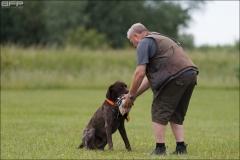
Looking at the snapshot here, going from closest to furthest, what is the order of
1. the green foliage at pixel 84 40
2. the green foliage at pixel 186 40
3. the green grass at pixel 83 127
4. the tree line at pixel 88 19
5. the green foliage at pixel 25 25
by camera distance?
the green grass at pixel 83 127, the green foliage at pixel 84 40, the tree line at pixel 88 19, the green foliage at pixel 25 25, the green foliage at pixel 186 40

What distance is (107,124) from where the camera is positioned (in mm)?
9211

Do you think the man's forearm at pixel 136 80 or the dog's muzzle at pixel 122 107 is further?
the dog's muzzle at pixel 122 107

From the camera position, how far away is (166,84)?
846 cm

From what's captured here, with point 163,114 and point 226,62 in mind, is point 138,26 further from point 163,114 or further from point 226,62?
point 226,62

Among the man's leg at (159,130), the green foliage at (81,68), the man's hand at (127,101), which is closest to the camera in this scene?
the man's leg at (159,130)

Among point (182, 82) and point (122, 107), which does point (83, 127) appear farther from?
point (182, 82)

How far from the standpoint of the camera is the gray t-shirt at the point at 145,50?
838 centimetres

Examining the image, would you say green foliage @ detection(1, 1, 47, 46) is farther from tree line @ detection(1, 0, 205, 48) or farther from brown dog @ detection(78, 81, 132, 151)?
brown dog @ detection(78, 81, 132, 151)

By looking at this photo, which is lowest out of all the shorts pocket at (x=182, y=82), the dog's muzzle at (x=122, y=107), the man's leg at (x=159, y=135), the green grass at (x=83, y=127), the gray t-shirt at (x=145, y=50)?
the green grass at (x=83, y=127)

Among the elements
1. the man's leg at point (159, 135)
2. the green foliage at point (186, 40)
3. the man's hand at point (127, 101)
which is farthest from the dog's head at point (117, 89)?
the green foliage at point (186, 40)

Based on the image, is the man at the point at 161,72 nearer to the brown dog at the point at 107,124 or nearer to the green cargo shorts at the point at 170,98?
the green cargo shorts at the point at 170,98

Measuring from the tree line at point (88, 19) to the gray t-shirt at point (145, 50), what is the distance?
135ft

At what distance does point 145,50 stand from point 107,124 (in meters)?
1.58

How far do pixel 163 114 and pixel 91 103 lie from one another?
45.1ft
